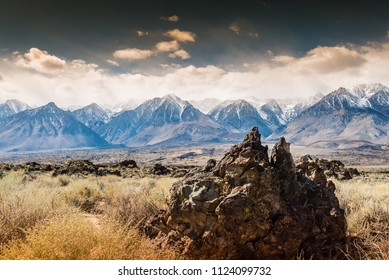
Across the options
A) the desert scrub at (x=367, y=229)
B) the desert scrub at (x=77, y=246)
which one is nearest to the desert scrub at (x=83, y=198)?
the desert scrub at (x=77, y=246)

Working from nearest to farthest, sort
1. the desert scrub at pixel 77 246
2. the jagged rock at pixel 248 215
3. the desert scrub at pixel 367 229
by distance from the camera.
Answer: the desert scrub at pixel 77 246, the jagged rock at pixel 248 215, the desert scrub at pixel 367 229

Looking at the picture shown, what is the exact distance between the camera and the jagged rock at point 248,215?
13.8 ft

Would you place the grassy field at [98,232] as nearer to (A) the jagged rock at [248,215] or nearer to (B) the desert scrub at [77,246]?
(B) the desert scrub at [77,246]

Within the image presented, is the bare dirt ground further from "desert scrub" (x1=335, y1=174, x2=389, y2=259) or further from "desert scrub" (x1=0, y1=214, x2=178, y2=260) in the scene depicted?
"desert scrub" (x1=0, y1=214, x2=178, y2=260)

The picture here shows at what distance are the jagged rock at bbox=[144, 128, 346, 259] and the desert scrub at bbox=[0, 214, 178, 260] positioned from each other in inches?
16.0

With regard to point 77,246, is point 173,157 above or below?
below

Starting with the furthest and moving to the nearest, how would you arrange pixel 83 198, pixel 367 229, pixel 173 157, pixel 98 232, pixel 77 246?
pixel 173 157 → pixel 83 198 → pixel 367 229 → pixel 98 232 → pixel 77 246

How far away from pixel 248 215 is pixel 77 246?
70.5 inches

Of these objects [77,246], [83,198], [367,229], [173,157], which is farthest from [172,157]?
[77,246]

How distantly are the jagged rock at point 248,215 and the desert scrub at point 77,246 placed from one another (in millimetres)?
405

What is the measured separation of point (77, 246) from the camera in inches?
153

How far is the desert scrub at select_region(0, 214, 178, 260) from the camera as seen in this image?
147 inches

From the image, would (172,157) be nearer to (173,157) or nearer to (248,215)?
(173,157)
